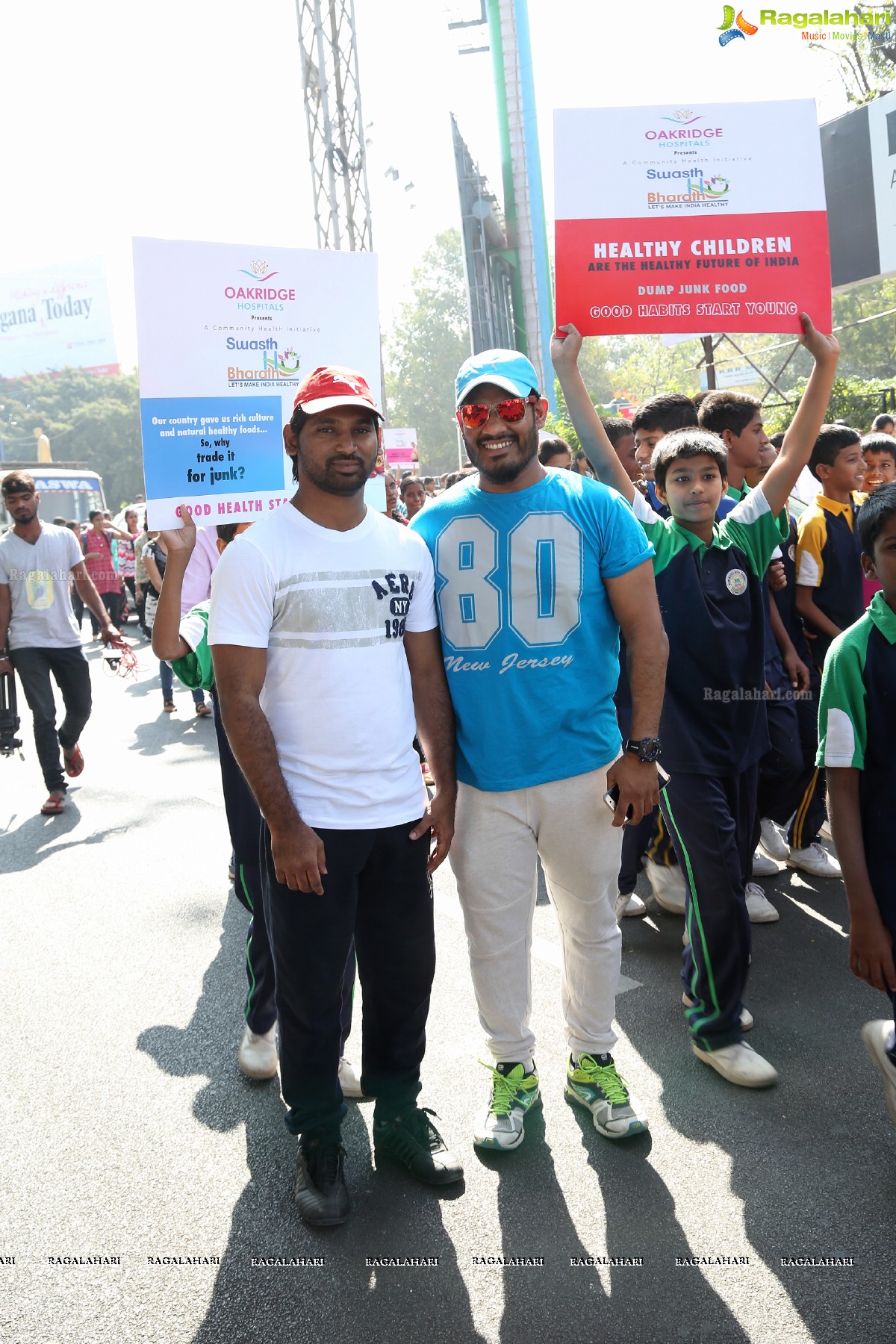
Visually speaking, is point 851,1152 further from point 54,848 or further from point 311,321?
point 54,848

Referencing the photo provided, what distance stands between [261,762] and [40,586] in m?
5.13

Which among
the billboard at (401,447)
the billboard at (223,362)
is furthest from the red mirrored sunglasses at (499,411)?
the billboard at (401,447)

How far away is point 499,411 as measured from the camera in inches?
111

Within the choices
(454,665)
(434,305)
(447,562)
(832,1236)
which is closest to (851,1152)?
(832,1236)

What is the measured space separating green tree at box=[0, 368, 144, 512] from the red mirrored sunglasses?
54906 millimetres

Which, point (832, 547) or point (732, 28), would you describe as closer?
point (832, 547)

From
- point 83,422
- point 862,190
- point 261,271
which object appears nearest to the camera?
point 261,271

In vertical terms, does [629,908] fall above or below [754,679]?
below

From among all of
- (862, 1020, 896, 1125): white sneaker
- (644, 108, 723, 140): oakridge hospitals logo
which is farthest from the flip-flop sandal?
(862, 1020, 896, 1125): white sneaker

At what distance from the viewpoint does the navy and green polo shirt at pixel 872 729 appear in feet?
8.43

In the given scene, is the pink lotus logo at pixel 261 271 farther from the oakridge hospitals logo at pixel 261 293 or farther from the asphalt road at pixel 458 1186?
the asphalt road at pixel 458 1186

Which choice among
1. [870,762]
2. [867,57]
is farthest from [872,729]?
[867,57]

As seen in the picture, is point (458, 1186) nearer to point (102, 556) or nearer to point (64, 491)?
point (102, 556)

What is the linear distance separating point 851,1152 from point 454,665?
1.67m
